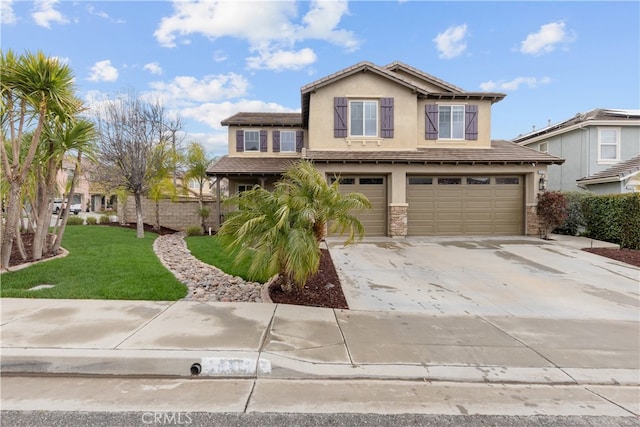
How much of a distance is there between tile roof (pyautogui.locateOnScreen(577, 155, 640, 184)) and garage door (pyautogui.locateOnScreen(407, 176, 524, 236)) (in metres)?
6.14

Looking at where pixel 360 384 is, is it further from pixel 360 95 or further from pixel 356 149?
pixel 360 95

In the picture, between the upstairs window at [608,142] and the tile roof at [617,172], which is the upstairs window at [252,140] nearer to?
the tile roof at [617,172]

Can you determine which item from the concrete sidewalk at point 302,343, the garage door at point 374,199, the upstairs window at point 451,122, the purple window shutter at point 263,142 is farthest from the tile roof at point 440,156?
the concrete sidewalk at point 302,343

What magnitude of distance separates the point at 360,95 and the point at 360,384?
1305 cm

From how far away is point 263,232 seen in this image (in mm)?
5996

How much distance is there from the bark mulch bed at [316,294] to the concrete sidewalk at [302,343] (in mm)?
398

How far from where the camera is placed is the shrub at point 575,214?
14.3m

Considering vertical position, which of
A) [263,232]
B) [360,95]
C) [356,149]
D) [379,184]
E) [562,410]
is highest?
[360,95]

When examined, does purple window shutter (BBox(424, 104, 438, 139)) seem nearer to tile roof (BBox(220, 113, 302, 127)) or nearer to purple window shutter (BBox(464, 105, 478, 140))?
purple window shutter (BBox(464, 105, 478, 140))

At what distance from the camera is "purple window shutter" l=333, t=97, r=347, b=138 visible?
47.2ft

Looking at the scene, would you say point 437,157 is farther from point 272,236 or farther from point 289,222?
point 272,236

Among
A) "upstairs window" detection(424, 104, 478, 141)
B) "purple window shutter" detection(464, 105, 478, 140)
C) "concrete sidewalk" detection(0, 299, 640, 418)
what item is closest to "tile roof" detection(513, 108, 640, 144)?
"purple window shutter" detection(464, 105, 478, 140)

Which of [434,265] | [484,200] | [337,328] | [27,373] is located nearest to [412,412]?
[337,328]

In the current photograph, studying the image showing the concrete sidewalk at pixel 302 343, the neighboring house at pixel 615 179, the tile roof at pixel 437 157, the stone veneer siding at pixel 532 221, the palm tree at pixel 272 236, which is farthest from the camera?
the neighboring house at pixel 615 179
